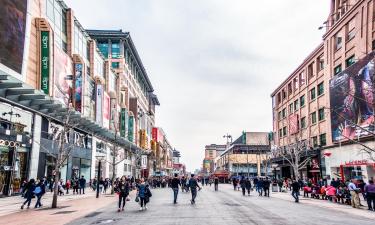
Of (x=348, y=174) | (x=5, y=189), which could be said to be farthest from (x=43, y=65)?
(x=348, y=174)

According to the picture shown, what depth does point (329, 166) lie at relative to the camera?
1626 inches

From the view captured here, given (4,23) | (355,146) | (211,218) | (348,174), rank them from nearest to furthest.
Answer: (211,218), (4,23), (355,146), (348,174)

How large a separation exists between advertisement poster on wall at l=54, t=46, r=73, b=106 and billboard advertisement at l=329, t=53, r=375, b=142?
2479 cm

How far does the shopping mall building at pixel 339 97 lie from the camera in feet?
105

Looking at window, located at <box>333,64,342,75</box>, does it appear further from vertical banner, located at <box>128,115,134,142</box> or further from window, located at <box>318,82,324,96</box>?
vertical banner, located at <box>128,115,134,142</box>

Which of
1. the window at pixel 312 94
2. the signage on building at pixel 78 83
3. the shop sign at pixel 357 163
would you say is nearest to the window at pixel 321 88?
the window at pixel 312 94

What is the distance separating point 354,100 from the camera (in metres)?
33.9

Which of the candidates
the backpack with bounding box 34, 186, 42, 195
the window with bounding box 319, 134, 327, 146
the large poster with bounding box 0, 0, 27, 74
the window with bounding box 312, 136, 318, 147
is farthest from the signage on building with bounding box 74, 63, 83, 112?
the window with bounding box 312, 136, 318, 147

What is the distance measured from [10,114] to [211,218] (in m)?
18.4

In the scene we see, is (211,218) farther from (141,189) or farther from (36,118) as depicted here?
(36,118)

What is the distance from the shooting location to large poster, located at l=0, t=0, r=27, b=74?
23.4 meters

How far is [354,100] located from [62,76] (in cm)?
2798

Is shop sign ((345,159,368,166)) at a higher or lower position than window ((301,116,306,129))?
lower

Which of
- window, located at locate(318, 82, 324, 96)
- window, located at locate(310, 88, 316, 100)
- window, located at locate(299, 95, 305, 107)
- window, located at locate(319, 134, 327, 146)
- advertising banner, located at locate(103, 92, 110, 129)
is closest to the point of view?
window, located at locate(319, 134, 327, 146)
